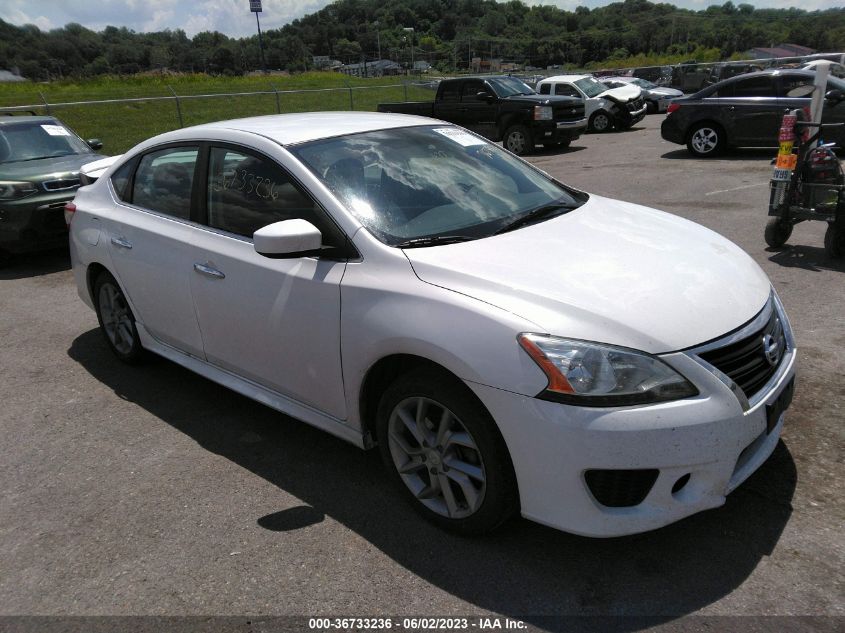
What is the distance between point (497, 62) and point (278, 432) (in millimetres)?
66862

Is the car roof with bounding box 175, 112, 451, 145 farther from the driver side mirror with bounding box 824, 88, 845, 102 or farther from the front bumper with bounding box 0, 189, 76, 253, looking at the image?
the driver side mirror with bounding box 824, 88, 845, 102

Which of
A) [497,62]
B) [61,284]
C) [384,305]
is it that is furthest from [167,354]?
[497,62]

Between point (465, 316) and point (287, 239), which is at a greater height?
point (287, 239)


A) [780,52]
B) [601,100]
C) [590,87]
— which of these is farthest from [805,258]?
[780,52]

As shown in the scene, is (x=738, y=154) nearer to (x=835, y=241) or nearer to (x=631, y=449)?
(x=835, y=241)

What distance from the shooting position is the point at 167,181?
14.1 feet

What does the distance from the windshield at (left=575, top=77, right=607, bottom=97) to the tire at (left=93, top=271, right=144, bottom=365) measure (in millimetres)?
17747

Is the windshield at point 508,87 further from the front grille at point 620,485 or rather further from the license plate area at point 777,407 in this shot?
the front grille at point 620,485

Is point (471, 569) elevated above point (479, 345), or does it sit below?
below

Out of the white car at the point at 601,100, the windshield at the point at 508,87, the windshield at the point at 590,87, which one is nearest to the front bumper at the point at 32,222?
the windshield at the point at 508,87

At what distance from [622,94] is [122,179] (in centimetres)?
1860

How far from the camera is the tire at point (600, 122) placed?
20.4 meters

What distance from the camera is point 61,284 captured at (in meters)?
7.66

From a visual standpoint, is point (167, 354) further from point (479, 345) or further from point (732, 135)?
point (732, 135)
